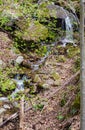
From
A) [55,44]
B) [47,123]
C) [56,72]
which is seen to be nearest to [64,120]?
[47,123]

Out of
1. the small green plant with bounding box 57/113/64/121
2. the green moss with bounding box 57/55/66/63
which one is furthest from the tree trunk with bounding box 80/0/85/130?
the green moss with bounding box 57/55/66/63

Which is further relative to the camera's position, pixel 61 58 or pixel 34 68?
pixel 61 58

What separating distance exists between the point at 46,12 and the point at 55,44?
1.23 metres

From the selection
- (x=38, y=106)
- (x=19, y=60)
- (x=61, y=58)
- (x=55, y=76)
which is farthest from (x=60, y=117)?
(x=61, y=58)

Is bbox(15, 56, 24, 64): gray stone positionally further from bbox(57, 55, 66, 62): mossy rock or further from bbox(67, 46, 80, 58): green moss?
bbox(67, 46, 80, 58): green moss

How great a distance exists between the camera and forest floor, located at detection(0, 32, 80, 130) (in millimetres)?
5664

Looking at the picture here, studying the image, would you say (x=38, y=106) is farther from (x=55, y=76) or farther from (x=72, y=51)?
(x=72, y=51)

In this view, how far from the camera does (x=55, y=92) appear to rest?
23.2 feet

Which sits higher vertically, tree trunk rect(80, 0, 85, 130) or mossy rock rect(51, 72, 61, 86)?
tree trunk rect(80, 0, 85, 130)

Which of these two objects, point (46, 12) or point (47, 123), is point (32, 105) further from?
point (46, 12)

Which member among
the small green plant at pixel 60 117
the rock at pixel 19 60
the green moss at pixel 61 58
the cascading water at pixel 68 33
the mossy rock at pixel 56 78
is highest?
the cascading water at pixel 68 33

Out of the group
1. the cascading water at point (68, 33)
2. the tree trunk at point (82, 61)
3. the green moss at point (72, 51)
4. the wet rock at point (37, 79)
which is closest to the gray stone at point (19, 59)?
the wet rock at point (37, 79)

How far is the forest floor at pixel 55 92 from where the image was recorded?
5.66m

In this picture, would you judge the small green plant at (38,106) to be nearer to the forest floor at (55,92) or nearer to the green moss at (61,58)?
the forest floor at (55,92)
